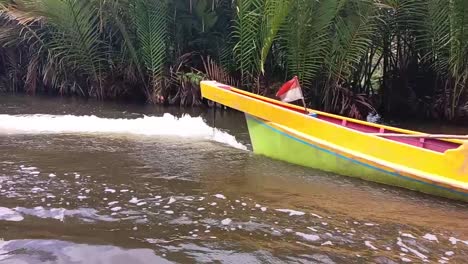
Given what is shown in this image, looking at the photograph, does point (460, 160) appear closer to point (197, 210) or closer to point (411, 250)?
point (411, 250)

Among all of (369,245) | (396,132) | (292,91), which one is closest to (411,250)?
A: (369,245)

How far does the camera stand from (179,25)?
1229 centimetres

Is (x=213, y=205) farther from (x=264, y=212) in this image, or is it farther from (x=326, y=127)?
(x=326, y=127)

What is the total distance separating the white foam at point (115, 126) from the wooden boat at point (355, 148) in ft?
3.11

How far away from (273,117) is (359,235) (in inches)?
109

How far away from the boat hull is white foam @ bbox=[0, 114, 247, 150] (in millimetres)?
800

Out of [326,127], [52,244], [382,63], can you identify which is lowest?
[52,244]

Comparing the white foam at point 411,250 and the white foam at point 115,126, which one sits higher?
the white foam at point 115,126

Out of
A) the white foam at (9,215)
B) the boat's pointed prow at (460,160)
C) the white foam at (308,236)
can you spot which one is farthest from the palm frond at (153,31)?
the white foam at (308,236)

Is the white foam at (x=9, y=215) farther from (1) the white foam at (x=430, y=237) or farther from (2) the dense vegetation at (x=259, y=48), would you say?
(2) the dense vegetation at (x=259, y=48)

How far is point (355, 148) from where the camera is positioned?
5.98 m

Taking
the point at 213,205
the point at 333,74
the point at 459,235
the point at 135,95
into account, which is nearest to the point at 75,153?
the point at 213,205

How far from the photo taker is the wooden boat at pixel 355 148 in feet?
17.3

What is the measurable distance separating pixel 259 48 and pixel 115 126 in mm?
3423
